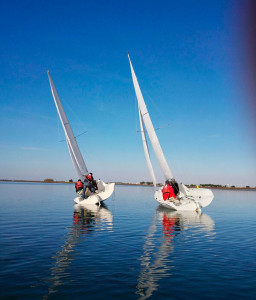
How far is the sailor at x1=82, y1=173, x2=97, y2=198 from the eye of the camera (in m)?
27.5

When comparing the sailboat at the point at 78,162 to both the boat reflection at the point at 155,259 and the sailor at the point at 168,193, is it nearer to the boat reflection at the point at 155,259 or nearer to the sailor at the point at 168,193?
the sailor at the point at 168,193

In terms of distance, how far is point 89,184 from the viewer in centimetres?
2770

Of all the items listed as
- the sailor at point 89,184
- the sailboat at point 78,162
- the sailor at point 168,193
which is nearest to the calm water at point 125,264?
the sailor at point 168,193

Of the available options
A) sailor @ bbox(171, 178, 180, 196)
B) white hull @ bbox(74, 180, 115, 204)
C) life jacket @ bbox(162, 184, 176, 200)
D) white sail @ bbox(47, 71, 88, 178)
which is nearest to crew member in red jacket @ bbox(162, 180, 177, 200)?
life jacket @ bbox(162, 184, 176, 200)

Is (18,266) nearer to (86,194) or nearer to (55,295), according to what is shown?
(55,295)

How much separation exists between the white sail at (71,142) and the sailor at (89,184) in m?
2.99

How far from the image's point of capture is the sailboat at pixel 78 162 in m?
27.3

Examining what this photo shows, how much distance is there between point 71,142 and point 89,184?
22.5 feet

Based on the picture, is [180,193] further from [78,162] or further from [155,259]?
[155,259]

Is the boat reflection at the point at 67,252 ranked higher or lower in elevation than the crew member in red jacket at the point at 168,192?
lower

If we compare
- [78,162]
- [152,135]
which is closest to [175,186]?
[152,135]

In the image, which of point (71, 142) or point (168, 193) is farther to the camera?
A: point (71, 142)

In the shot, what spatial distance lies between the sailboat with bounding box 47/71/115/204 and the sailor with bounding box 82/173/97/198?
64 cm

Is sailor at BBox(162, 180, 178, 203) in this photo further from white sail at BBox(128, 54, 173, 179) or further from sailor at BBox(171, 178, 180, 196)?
white sail at BBox(128, 54, 173, 179)
